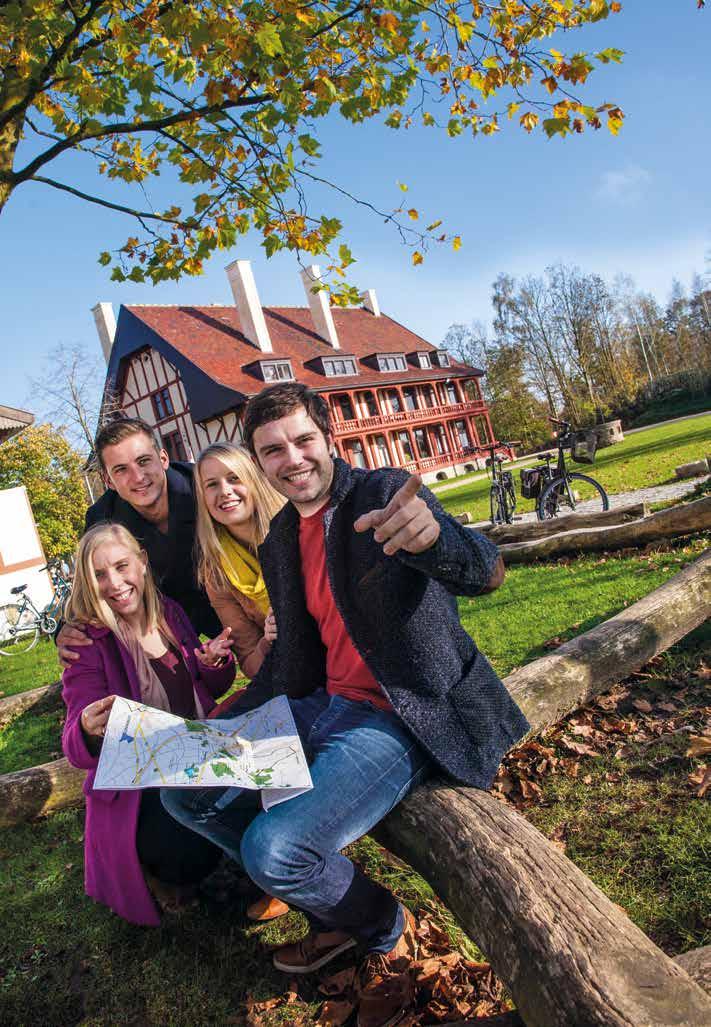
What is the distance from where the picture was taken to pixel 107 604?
3.31m

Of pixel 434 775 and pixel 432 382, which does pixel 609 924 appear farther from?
pixel 432 382

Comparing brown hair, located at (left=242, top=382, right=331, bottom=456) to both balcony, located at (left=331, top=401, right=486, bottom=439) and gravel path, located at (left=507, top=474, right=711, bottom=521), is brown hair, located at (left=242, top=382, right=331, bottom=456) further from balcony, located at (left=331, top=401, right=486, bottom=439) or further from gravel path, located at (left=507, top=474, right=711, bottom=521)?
balcony, located at (left=331, top=401, right=486, bottom=439)

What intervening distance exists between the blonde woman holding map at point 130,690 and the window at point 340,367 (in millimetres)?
35774

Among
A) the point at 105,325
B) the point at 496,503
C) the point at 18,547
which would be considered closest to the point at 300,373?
the point at 105,325

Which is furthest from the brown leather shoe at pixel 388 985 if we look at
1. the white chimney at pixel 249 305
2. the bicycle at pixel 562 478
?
the white chimney at pixel 249 305

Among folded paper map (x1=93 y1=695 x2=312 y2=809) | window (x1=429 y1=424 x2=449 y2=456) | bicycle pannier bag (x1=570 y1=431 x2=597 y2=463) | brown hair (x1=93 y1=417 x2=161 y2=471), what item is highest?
window (x1=429 y1=424 x2=449 y2=456)

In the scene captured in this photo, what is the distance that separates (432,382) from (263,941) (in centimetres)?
4318

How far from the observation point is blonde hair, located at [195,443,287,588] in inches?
148

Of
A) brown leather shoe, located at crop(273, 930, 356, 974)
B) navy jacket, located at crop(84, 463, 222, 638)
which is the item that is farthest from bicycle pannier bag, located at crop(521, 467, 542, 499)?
brown leather shoe, located at crop(273, 930, 356, 974)

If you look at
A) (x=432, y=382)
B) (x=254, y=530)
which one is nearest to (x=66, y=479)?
(x=432, y=382)

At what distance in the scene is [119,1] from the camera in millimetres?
5531

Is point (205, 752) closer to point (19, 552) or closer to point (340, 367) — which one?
point (19, 552)

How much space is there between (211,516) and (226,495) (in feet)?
0.61

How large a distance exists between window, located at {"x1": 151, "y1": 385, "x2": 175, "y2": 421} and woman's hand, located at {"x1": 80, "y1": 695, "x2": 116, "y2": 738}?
109 feet
